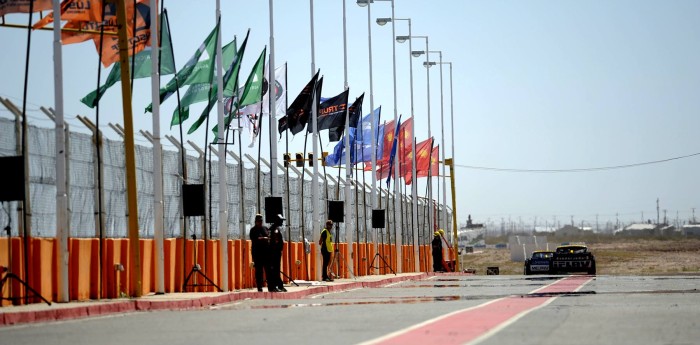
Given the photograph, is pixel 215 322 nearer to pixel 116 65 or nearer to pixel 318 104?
pixel 116 65

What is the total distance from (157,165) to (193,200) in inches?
50.9

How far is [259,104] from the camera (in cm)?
3719

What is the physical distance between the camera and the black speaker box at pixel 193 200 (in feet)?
92.4

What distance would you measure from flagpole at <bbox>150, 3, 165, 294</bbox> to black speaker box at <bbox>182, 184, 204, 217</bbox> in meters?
0.64

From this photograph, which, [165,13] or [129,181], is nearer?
[129,181]

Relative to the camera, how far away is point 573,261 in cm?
5672

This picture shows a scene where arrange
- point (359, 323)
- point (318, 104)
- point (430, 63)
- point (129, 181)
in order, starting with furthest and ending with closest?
point (430, 63) → point (318, 104) → point (129, 181) → point (359, 323)

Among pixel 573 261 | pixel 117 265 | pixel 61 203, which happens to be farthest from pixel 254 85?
pixel 573 261

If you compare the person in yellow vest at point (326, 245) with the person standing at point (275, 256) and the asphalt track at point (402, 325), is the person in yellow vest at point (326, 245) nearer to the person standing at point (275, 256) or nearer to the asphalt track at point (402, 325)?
the person standing at point (275, 256)

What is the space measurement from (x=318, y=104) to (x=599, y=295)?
1768cm

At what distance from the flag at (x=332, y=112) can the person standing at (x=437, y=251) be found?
1769 centimetres

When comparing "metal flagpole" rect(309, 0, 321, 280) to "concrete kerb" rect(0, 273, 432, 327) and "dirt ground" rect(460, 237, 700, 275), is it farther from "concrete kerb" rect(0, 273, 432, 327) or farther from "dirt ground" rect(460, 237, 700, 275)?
"dirt ground" rect(460, 237, 700, 275)

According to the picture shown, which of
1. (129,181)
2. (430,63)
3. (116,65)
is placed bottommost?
(129,181)

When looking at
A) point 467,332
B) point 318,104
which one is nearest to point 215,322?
point 467,332
